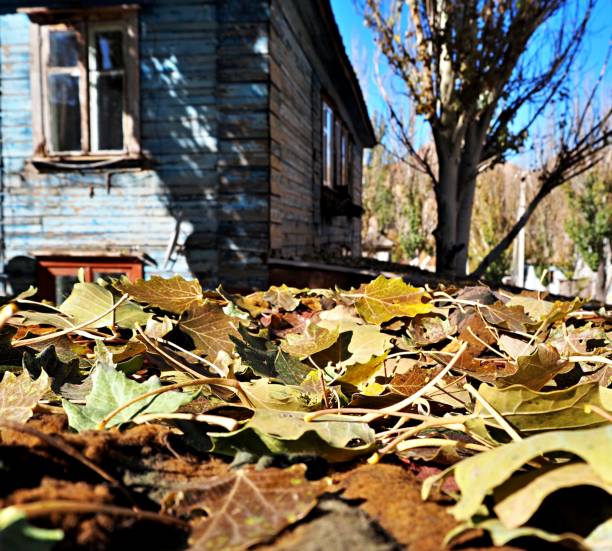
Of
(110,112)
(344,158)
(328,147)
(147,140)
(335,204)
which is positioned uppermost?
(344,158)

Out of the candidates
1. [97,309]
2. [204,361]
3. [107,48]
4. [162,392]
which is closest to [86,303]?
[97,309]

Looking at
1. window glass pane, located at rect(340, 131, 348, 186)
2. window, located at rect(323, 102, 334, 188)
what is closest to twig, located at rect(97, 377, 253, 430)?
window, located at rect(323, 102, 334, 188)

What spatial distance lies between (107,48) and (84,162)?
1.46 metres

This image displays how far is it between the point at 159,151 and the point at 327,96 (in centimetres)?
499

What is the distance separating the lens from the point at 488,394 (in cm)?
57

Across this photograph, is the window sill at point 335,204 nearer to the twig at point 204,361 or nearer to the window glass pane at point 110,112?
the window glass pane at point 110,112

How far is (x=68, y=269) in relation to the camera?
273 inches

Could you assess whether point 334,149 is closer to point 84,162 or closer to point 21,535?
point 84,162

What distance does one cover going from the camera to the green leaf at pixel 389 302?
42.1 inches

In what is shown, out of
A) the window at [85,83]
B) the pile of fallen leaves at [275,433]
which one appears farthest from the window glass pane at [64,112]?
the pile of fallen leaves at [275,433]

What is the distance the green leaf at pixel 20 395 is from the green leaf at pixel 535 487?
1.51ft

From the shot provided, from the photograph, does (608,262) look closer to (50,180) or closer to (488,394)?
(50,180)

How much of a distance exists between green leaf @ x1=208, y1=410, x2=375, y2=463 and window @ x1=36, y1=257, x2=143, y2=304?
6613 mm

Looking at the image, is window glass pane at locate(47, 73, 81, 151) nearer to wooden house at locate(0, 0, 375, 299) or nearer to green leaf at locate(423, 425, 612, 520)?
wooden house at locate(0, 0, 375, 299)
